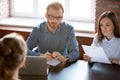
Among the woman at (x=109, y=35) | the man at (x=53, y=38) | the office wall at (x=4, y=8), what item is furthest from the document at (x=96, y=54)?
the office wall at (x=4, y=8)

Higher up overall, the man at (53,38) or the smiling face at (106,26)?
the smiling face at (106,26)

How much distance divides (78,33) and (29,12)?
1.26m

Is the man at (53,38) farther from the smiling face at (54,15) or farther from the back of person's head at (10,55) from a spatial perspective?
the back of person's head at (10,55)

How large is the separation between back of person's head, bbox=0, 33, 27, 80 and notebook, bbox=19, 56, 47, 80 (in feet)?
1.97

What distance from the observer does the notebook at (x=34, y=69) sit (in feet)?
6.75

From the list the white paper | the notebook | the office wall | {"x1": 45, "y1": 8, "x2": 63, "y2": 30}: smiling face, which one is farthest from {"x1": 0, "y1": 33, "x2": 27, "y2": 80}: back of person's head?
the office wall

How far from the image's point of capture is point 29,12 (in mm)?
5125

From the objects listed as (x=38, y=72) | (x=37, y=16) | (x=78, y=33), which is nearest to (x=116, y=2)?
(x=78, y=33)

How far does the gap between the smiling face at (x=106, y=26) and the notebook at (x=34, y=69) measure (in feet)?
2.92

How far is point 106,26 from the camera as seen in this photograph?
2688 mm

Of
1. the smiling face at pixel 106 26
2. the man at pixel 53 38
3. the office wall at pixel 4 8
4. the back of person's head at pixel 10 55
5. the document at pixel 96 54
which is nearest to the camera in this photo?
the back of person's head at pixel 10 55

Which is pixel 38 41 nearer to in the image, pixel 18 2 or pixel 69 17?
pixel 69 17

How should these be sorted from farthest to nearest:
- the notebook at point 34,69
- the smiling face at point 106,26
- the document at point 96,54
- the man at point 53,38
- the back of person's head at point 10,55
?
the man at point 53,38
the smiling face at point 106,26
the document at point 96,54
the notebook at point 34,69
the back of person's head at point 10,55

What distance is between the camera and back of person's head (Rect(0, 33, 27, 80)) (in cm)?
143
